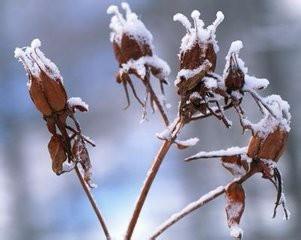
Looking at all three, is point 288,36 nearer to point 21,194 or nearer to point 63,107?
point 21,194

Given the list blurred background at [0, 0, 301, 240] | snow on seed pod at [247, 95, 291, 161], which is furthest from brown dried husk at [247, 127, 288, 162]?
blurred background at [0, 0, 301, 240]

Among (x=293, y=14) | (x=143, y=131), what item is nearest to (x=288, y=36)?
(x=293, y=14)

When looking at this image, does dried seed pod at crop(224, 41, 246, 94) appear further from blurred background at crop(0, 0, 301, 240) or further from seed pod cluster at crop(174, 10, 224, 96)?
blurred background at crop(0, 0, 301, 240)

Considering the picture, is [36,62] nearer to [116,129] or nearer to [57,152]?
[57,152]

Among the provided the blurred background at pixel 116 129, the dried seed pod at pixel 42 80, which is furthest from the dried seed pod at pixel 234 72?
the blurred background at pixel 116 129

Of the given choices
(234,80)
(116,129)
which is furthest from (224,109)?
(116,129)

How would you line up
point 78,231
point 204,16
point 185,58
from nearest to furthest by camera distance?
1. point 185,58
2. point 204,16
3. point 78,231
